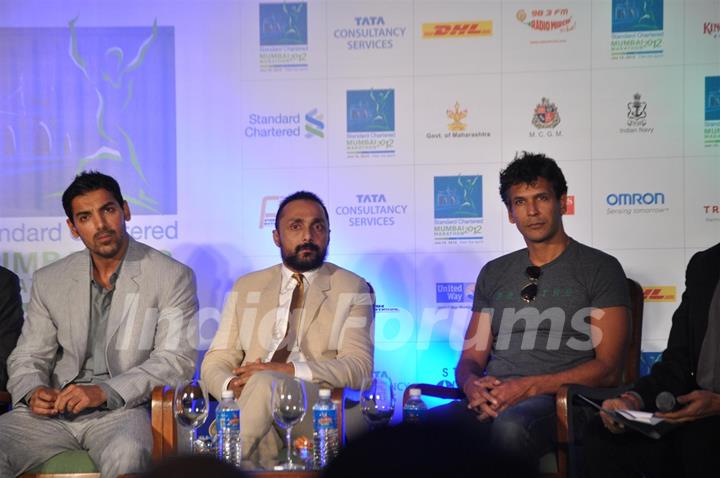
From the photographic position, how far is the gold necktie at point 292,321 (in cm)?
428

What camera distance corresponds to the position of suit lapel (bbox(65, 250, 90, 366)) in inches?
160

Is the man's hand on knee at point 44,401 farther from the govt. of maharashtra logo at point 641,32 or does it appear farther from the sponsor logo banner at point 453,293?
the govt. of maharashtra logo at point 641,32

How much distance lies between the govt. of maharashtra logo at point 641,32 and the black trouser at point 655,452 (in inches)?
101

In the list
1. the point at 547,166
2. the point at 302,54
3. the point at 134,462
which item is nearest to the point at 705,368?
the point at 547,166

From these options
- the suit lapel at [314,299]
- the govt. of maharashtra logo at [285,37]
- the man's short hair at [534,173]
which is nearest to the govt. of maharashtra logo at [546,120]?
the man's short hair at [534,173]

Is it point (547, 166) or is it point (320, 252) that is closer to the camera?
point (547, 166)

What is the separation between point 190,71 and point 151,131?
445 mm

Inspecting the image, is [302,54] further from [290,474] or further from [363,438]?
[363,438]

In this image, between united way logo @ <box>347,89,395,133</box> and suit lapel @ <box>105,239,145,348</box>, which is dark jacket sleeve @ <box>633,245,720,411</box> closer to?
suit lapel @ <box>105,239,145,348</box>

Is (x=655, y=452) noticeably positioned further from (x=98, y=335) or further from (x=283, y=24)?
(x=283, y=24)

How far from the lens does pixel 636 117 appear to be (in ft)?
16.9

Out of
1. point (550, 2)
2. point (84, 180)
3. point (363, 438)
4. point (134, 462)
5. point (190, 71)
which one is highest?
point (550, 2)

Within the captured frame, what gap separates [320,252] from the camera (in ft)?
14.5

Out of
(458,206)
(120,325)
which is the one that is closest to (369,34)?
(458,206)
